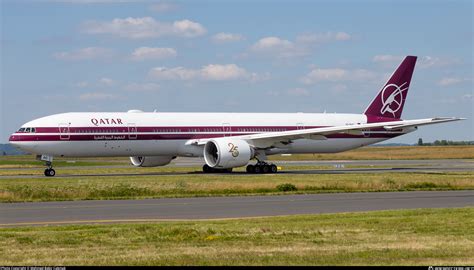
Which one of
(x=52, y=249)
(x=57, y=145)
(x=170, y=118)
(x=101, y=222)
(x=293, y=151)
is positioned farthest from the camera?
(x=293, y=151)

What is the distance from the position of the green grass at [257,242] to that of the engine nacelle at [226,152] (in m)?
24.7

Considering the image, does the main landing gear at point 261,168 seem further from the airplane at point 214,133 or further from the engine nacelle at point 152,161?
the engine nacelle at point 152,161

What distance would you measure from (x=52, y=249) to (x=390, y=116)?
44919 millimetres

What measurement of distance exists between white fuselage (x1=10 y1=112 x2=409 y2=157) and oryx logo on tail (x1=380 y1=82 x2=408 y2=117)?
2556 millimetres

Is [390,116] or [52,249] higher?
[390,116]

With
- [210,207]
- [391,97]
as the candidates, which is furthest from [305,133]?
[210,207]

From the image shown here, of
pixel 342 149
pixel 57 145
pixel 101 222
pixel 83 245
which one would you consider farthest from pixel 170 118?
pixel 83 245

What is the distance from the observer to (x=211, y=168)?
49.8 meters

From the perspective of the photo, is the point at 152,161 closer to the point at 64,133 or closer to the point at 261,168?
the point at 261,168

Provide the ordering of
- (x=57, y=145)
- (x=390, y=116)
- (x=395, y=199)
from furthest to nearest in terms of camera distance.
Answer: (x=390, y=116) < (x=57, y=145) < (x=395, y=199)

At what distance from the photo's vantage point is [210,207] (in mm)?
25359

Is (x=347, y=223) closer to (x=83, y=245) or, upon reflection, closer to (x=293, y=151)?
(x=83, y=245)

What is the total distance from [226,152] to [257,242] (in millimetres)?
29745

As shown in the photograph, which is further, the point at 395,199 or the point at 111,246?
the point at 395,199
